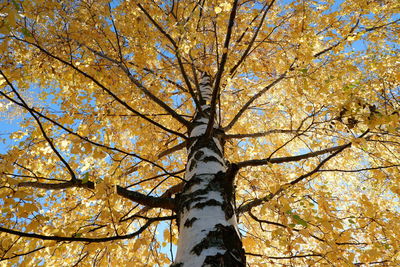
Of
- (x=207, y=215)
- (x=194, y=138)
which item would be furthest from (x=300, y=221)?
(x=194, y=138)

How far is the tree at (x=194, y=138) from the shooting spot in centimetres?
160

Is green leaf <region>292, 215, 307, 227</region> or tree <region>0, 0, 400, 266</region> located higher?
tree <region>0, 0, 400, 266</region>

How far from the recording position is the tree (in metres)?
1.60

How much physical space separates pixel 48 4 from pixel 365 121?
3.59 m

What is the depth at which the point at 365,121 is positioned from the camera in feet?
5.24

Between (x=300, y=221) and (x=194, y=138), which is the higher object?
(x=194, y=138)

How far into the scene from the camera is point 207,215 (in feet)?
4.35

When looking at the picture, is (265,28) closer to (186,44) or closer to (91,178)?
(186,44)

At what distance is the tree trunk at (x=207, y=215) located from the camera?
111 centimetres

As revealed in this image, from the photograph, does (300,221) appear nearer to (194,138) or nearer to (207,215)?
(207,215)

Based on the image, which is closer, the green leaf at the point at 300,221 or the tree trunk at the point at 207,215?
the tree trunk at the point at 207,215

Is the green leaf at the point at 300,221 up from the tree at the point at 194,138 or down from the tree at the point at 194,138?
down

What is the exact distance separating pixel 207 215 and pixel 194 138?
102cm

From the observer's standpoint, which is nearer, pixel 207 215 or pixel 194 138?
pixel 207 215
